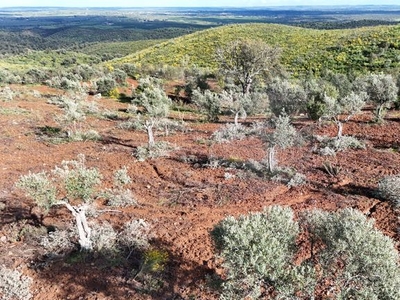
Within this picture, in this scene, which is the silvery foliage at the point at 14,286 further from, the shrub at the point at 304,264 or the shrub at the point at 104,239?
the shrub at the point at 304,264

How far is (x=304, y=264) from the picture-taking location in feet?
28.4

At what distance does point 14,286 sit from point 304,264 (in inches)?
321

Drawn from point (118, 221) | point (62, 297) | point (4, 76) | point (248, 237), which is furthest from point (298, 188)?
point (4, 76)

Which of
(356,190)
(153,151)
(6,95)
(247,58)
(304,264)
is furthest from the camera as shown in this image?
(247,58)

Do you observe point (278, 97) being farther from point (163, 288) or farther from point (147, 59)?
point (147, 59)

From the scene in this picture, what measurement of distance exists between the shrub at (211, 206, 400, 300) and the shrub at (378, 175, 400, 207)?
7.27 m

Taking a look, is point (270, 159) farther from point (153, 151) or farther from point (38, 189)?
point (38, 189)

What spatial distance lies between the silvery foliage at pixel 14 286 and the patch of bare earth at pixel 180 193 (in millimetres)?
352

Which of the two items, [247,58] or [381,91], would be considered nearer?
[381,91]

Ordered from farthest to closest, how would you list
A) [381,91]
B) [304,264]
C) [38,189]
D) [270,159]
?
[381,91], [270,159], [38,189], [304,264]

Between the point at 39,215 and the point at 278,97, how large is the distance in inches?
759

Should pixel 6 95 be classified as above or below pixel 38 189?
below

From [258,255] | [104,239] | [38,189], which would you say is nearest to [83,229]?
[104,239]

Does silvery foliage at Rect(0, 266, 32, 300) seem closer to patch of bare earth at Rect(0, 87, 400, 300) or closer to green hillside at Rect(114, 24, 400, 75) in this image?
patch of bare earth at Rect(0, 87, 400, 300)
